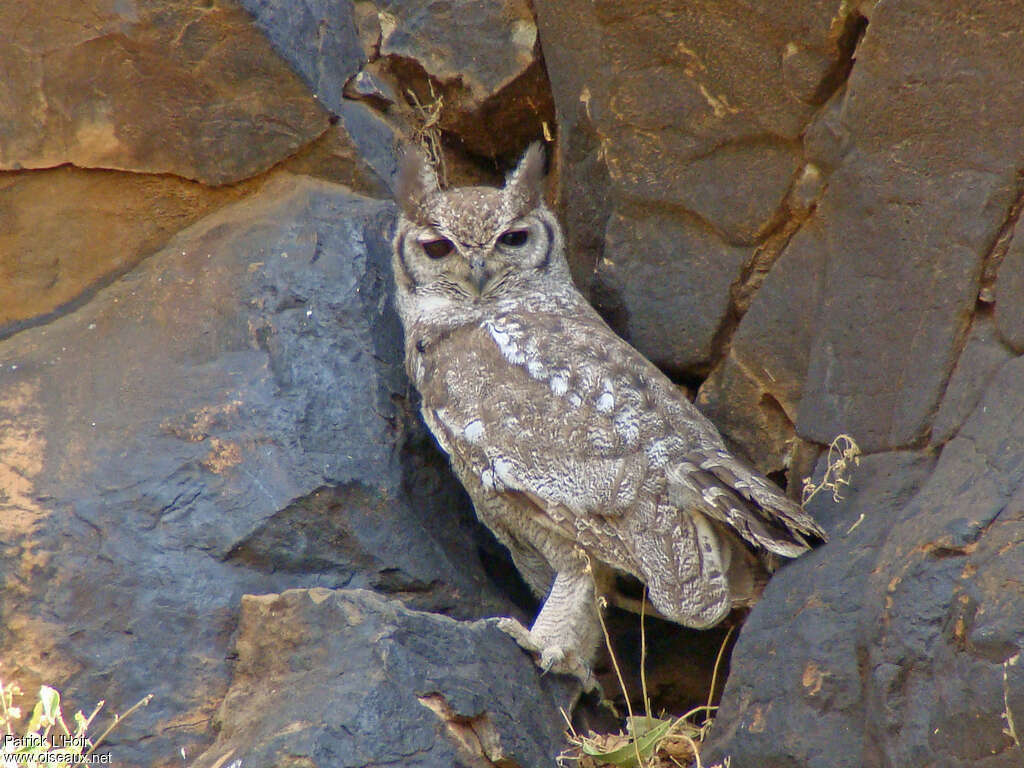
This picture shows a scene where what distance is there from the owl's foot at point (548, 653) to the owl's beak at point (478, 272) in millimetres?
1192

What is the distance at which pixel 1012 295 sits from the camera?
2777 millimetres

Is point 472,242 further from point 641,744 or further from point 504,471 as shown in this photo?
point 641,744

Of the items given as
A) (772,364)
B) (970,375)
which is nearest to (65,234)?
(772,364)

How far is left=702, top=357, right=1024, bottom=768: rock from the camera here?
2355 mm

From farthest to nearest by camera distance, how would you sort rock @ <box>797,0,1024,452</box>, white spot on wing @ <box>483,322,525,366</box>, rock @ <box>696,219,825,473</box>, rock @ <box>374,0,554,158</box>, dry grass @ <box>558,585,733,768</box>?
rock @ <box>374,0,554,158</box> → white spot on wing @ <box>483,322,525,366</box> → rock @ <box>696,219,825,473</box> → dry grass @ <box>558,585,733,768</box> → rock @ <box>797,0,1024,452</box>

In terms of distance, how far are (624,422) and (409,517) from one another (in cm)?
81

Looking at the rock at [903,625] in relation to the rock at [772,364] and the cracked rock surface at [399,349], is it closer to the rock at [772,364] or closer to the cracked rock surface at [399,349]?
the cracked rock surface at [399,349]

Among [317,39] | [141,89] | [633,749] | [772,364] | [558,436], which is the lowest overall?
[633,749]

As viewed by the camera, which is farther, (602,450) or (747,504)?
(602,450)

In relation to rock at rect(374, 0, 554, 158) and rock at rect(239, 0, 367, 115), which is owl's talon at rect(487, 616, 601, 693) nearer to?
rock at rect(239, 0, 367, 115)

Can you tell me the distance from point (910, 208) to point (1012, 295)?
0.41 metres

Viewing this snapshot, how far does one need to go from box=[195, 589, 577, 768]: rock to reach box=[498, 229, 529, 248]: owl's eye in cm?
141

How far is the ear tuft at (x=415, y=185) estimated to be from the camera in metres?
4.11

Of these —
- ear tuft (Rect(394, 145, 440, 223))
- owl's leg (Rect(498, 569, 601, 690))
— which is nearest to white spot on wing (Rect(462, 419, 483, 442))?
owl's leg (Rect(498, 569, 601, 690))
